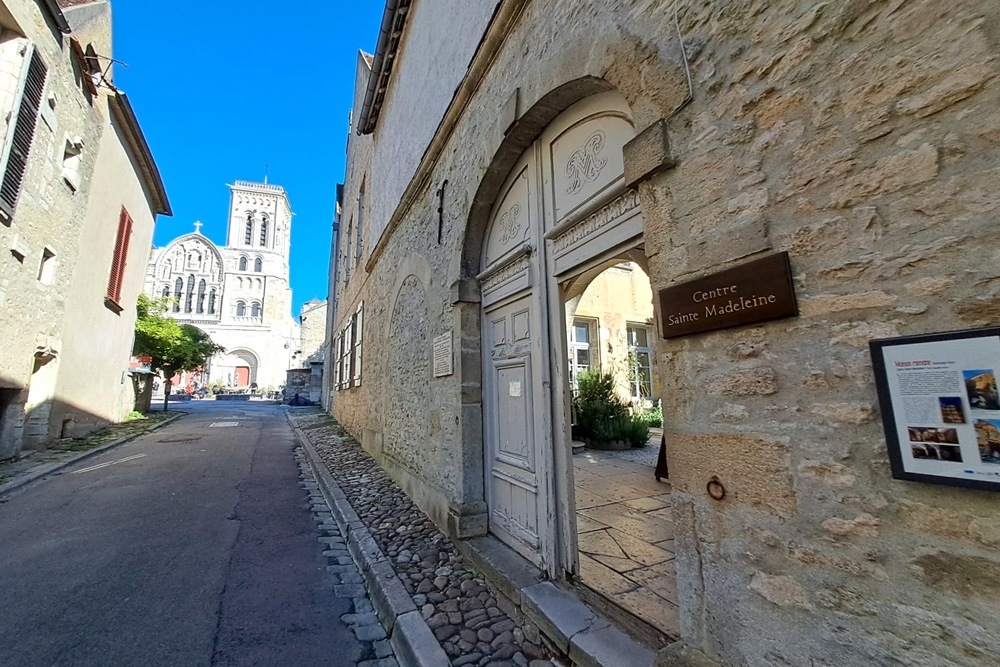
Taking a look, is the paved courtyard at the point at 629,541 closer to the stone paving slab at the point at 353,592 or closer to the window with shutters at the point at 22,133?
the stone paving slab at the point at 353,592

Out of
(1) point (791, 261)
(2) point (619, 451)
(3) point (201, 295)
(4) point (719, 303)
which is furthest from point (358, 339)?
(3) point (201, 295)

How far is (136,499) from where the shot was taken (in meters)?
5.15

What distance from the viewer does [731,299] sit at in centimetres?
163

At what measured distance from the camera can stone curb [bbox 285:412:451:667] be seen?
2334 mm

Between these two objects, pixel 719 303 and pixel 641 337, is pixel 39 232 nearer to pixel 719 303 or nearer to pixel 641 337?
pixel 719 303

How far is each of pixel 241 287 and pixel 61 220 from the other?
46234 millimetres

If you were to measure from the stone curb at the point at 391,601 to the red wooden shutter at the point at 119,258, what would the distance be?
10.1 meters

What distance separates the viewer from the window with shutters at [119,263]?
417 inches

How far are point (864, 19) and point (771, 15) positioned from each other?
327 millimetres

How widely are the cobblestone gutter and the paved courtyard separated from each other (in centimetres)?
58

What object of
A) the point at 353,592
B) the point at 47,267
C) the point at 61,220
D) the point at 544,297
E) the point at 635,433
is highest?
the point at 61,220

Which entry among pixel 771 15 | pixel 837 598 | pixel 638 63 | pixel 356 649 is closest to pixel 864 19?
pixel 771 15

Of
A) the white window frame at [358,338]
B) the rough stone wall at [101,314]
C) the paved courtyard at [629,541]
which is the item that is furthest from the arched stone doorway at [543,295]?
the rough stone wall at [101,314]

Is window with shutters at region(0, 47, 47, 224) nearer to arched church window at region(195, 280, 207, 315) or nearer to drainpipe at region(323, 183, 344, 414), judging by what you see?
drainpipe at region(323, 183, 344, 414)
